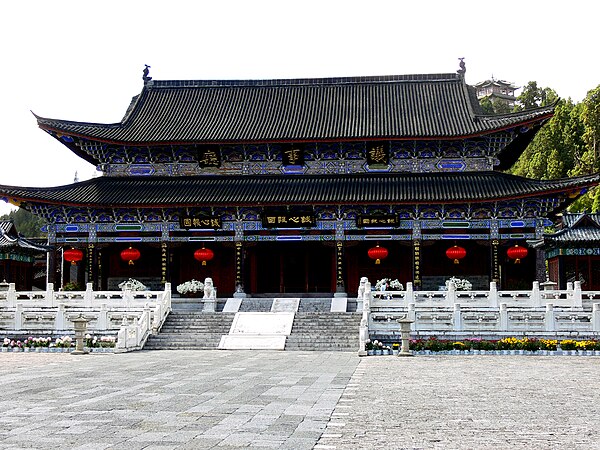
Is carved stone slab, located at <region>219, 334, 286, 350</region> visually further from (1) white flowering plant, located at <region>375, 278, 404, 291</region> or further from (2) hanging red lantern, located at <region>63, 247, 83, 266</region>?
(2) hanging red lantern, located at <region>63, 247, 83, 266</region>

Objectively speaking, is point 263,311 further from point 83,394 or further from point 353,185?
point 83,394

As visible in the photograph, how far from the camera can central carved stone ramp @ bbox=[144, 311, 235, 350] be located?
25.9 meters

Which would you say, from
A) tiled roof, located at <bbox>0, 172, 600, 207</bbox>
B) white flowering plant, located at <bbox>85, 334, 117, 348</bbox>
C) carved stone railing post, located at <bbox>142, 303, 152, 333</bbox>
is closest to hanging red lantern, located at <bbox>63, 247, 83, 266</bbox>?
tiled roof, located at <bbox>0, 172, 600, 207</bbox>

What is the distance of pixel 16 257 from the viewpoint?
40.2 m

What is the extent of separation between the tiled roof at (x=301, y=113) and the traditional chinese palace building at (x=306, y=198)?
139 millimetres

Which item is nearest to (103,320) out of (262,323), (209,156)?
(262,323)

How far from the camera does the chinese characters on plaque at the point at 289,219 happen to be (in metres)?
34.2

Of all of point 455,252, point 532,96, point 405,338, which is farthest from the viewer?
point 532,96

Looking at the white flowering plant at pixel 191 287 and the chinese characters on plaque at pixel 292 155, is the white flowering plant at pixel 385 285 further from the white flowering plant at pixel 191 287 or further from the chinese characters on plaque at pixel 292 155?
the white flowering plant at pixel 191 287

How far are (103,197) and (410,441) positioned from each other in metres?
27.7

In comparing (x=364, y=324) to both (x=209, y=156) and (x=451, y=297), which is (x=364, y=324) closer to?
(x=451, y=297)

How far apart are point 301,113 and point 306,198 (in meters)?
6.72

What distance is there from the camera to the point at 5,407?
11141 millimetres

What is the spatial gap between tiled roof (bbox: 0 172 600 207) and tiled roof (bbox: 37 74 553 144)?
6.33 feet
